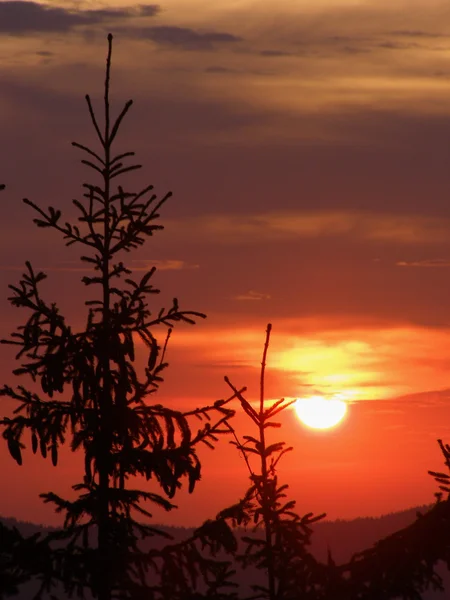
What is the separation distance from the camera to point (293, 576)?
572 inches

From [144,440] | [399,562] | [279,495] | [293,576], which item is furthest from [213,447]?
[279,495]

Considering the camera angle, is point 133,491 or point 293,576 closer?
point 293,576

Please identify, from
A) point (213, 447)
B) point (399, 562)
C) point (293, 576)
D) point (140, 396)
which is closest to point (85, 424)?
point (140, 396)

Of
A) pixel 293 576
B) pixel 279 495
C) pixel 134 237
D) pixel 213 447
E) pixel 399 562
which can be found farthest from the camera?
pixel 279 495

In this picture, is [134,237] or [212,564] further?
[134,237]

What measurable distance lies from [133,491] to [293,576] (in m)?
3.02

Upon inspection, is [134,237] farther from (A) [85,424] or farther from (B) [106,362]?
(A) [85,424]

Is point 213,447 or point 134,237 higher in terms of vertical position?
point 134,237

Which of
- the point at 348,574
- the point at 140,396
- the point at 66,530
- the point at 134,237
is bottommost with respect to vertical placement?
the point at 348,574

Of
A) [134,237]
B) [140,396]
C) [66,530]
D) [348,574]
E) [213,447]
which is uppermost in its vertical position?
[134,237]

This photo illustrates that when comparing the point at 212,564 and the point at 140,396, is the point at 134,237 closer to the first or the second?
the point at 140,396

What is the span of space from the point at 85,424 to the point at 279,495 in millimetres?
8284

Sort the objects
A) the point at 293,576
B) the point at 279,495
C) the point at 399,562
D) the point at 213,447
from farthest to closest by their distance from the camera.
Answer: the point at 279,495 → the point at 213,447 → the point at 293,576 → the point at 399,562

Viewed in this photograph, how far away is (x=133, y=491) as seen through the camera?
16078mm
